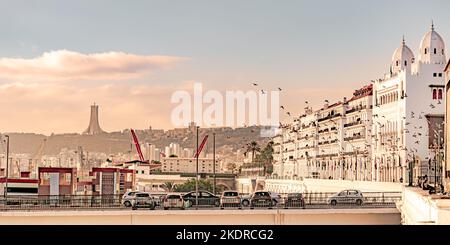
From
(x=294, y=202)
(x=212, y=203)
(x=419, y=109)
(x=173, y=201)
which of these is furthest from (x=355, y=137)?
(x=294, y=202)

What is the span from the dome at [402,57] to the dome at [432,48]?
18.7 ft

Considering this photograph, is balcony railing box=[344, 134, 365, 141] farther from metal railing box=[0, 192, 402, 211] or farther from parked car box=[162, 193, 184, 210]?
parked car box=[162, 193, 184, 210]

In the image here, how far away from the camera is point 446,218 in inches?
755

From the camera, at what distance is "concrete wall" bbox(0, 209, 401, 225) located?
44.8 m

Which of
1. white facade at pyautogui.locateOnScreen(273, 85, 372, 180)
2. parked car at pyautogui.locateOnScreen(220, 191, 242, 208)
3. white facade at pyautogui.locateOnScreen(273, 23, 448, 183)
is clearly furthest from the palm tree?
parked car at pyautogui.locateOnScreen(220, 191, 242, 208)

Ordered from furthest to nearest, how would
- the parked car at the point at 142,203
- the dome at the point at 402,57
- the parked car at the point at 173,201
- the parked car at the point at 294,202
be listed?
the dome at the point at 402,57
the parked car at the point at 173,201
the parked car at the point at 142,203
the parked car at the point at 294,202

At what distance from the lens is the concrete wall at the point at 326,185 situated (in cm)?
7404

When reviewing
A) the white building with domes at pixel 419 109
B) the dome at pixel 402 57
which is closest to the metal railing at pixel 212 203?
the white building with domes at pixel 419 109

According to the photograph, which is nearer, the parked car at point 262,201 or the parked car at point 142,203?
the parked car at point 142,203

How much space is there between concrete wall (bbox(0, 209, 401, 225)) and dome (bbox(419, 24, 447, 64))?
4848 cm

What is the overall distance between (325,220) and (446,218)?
26118mm

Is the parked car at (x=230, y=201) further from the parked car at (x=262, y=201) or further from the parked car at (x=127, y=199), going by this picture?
the parked car at (x=127, y=199)

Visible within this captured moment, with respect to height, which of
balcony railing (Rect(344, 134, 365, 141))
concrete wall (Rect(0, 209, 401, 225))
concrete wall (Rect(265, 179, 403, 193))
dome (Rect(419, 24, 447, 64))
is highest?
dome (Rect(419, 24, 447, 64))
